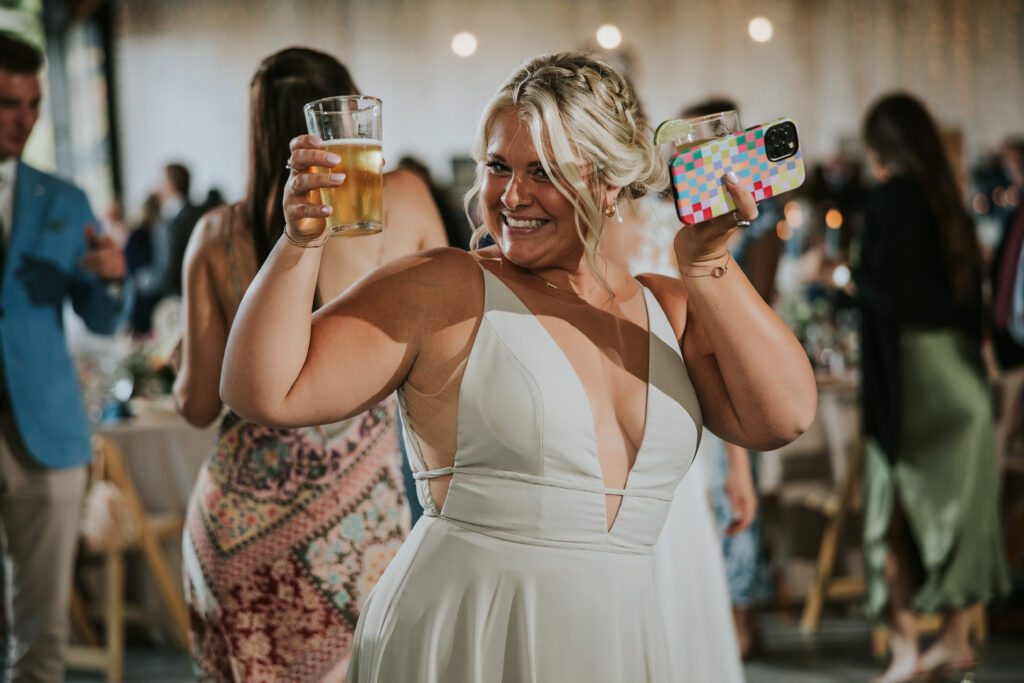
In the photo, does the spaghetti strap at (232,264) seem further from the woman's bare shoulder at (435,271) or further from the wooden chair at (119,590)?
the wooden chair at (119,590)

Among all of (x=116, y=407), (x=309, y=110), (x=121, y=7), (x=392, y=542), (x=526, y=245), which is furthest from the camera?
(x=121, y=7)

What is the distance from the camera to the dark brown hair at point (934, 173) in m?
3.56

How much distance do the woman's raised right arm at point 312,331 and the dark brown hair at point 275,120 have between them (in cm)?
66

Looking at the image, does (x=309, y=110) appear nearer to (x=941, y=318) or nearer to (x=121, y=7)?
(x=941, y=318)

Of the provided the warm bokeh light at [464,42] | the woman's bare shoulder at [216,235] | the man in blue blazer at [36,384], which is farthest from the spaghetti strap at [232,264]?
the warm bokeh light at [464,42]

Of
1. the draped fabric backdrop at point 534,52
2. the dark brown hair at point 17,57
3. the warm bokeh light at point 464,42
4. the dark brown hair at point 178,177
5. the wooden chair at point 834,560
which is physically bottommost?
the wooden chair at point 834,560

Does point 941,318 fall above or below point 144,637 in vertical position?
above

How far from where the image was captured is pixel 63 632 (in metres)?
2.79

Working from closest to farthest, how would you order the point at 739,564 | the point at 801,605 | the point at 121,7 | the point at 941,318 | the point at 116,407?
the point at 941,318
the point at 739,564
the point at 116,407
the point at 801,605
the point at 121,7

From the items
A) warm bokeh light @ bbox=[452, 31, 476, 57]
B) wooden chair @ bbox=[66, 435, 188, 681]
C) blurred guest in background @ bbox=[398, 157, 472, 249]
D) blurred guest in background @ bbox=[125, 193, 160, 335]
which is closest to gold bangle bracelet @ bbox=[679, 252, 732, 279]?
wooden chair @ bbox=[66, 435, 188, 681]

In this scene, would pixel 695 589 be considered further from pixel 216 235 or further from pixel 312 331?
pixel 312 331

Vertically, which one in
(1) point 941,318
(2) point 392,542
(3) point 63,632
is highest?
(1) point 941,318

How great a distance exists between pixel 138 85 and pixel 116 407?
25.5ft

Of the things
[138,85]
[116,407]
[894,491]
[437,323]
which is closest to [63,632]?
[116,407]
